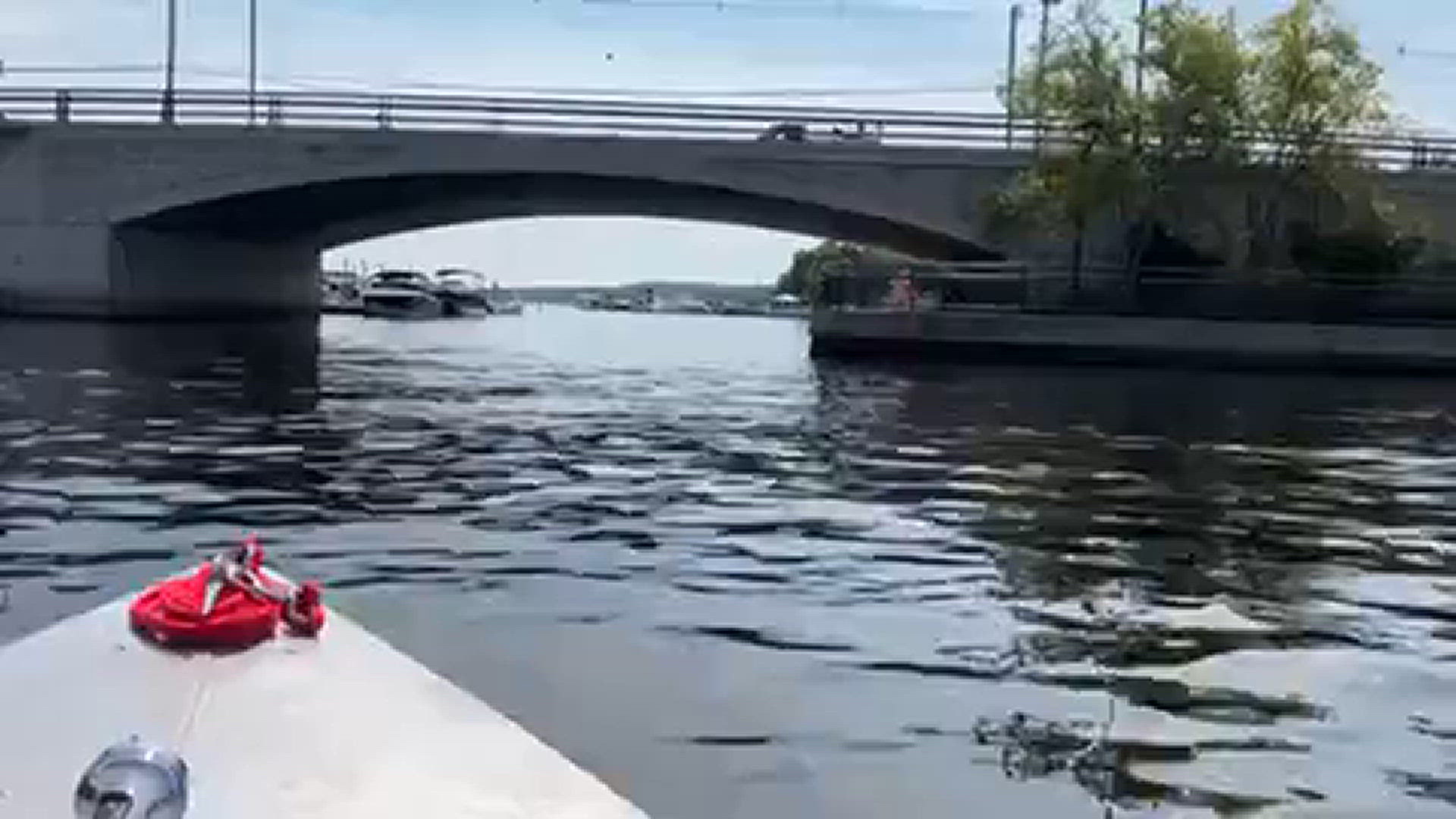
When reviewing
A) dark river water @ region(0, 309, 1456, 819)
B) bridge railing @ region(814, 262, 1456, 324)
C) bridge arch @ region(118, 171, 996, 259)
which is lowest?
dark river water @ region(0, 309, 1456, 819)

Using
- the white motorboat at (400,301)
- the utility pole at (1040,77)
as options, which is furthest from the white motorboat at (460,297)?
the utility pole at (1040,77)

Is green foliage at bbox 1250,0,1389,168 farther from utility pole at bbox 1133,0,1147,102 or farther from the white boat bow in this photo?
the white boat bow

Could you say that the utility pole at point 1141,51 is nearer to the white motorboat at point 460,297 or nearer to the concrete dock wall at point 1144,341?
the concrete dock wall at point 1144,341

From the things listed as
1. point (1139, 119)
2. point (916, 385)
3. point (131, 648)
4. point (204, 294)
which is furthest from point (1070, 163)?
point (131, 648)

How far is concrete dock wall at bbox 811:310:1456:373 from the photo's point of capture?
121 ft

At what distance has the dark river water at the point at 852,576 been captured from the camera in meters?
5.98

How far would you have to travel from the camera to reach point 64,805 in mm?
3484

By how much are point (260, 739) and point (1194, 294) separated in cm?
3930

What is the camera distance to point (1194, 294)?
134 feet

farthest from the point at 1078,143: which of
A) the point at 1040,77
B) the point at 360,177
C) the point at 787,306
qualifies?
the point at 787,306

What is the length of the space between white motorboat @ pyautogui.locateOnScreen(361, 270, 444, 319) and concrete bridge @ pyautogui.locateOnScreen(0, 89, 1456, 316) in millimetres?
25445

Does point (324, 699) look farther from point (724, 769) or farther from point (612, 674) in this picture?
point (612, 674)

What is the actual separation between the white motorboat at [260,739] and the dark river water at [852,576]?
1.33m

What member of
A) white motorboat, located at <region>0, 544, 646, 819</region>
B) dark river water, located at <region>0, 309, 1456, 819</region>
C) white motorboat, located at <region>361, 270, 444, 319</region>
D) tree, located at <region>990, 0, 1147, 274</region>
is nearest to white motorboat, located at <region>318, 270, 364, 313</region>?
white motorboat, located at <region>361, 270, 444, 319</region>
